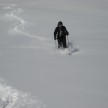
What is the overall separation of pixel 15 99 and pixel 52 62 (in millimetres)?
3983

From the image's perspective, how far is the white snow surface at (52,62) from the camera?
9.20m

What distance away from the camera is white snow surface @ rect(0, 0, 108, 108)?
9203 mm

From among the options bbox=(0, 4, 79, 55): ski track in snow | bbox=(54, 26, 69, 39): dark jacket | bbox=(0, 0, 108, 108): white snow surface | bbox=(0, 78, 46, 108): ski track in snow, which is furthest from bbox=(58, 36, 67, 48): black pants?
bbox=(0, 78, 46, 108): ski track in snow

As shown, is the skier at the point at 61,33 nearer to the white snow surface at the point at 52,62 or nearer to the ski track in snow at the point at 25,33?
the ski track in snow at the point at 25,33

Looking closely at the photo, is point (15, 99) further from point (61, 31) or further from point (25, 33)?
point (25, 33)

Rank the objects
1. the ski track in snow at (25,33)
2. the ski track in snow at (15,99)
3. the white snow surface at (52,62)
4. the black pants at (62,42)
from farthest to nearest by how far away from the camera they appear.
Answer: the black pants at (62,42)
the ski track in snow at (25,33)
the white snow surface at (52,62)
the ski track in snow at (15,99)

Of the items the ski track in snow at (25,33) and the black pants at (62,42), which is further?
the black pants at (62,42)

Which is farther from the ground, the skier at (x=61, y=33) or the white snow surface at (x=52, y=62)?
the skier at (x=61, y=33)

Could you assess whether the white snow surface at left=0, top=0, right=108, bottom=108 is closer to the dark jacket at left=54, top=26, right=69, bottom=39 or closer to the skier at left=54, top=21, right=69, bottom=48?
the skier at left=54, top=21, right=69, bottom=48

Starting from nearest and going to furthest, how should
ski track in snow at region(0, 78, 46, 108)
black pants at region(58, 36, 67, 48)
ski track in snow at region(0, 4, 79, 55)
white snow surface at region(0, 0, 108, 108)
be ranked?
ski track in snow at region(0, 78, 46, 108) → white snow surface at region(0, 0, 108, 108) → ski track in snow at region(0, 4, 79, 55) → black pants at region(58, 36, 67, 48)

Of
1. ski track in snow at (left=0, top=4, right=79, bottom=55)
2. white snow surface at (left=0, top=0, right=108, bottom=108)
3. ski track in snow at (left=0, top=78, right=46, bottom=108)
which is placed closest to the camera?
ski track in snow at (left=0, top=78, right=46, bottom=108)

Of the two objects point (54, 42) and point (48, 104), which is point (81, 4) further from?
point (48, 104)

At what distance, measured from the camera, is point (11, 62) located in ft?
42.5

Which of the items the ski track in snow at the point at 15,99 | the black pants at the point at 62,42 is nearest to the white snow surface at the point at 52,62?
the ski track in snow at the point at 15,99
